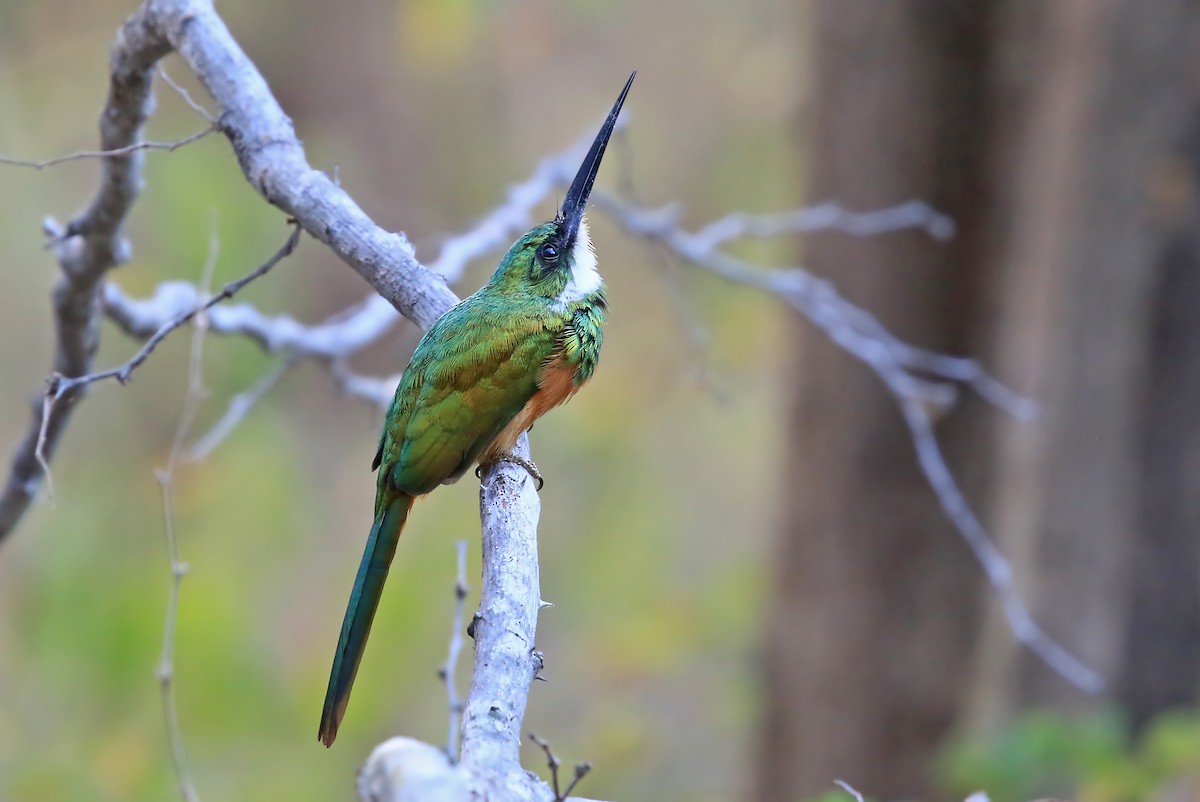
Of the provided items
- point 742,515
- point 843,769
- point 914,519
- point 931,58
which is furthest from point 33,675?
point 742,515

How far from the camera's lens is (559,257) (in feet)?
8.81

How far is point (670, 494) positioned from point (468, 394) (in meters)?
7.41

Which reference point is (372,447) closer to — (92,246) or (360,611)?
(92,246)

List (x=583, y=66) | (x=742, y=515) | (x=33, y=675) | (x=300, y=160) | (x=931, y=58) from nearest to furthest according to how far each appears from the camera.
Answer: (x=300, y=160) < (x=931, y=58) < (x=33, y=675) < (x=583, y=66) < (x=742, y=515)

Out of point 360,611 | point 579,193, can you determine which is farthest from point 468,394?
point 579,193

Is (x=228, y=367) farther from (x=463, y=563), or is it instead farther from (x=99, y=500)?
(x=463, y=563)

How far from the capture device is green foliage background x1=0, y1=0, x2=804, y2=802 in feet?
17.8

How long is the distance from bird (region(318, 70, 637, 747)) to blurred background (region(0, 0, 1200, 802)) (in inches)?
32.0

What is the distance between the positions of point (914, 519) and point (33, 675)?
4.03 meters

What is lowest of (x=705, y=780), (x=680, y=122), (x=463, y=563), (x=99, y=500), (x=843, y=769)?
(x=463, y=563)

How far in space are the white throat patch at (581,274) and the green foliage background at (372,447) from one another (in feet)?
2.11

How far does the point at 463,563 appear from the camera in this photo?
5.74 ft

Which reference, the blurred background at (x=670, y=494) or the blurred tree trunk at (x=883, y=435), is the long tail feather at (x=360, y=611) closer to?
the blurred background at (x=670, y=494)

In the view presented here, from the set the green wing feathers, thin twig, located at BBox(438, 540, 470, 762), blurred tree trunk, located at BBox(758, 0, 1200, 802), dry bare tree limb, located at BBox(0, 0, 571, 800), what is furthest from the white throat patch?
blurred tree trunk, located at BBox(758, 0, 1200, 802)
